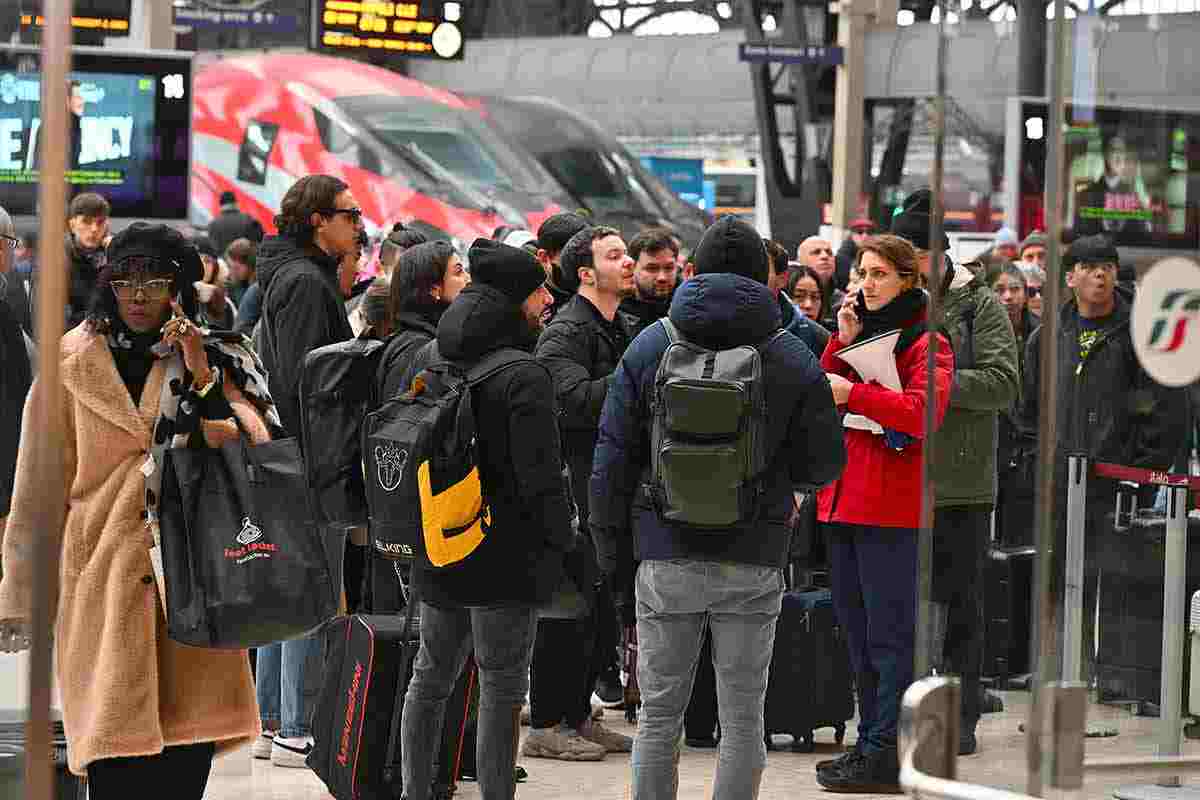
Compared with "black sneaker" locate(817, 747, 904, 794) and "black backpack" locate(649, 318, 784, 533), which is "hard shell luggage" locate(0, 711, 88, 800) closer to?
"black backpack" locate(649, 318, 784, 533)

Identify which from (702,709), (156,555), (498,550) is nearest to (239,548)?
(156,555)

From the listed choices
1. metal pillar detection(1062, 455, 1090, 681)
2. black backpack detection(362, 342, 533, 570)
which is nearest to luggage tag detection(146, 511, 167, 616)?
black backpack detection(362, 342, 533, 570)

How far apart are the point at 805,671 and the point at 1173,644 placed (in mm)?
3196

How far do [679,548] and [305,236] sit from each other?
6.67ft

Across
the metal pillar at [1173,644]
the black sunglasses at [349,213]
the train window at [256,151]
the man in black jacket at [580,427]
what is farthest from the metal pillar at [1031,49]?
the train window at [256,151]

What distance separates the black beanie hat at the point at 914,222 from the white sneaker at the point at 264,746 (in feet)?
8.38

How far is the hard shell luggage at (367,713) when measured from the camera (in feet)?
18.0

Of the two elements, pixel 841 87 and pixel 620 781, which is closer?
pixel 620 781

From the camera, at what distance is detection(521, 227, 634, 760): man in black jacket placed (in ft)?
19.8

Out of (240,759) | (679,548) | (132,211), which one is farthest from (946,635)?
(132,211)

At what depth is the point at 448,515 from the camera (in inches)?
191

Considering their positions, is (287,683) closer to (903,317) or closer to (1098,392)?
(903,317)

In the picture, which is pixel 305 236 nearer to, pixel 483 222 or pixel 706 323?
pixel 706 323

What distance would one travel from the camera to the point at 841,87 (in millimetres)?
19641
